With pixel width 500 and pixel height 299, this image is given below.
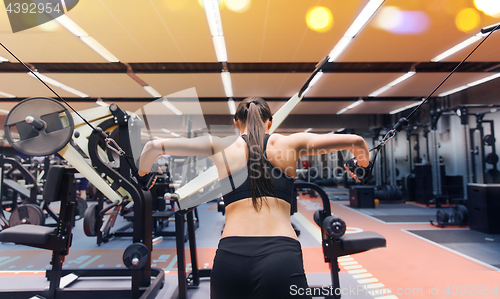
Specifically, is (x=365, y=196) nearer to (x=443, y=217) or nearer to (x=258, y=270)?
(x=443, y=217)

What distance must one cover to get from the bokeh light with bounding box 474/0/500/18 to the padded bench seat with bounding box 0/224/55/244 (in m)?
5.76

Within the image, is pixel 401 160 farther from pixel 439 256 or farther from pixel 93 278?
pixel 93 278

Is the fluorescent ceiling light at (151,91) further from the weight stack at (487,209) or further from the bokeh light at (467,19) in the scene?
the weight stack at (487,209)

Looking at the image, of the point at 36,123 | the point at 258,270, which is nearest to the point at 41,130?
the point at 36,123

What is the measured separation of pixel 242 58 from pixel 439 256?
478 centimetres

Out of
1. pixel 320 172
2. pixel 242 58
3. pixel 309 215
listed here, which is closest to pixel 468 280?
pixel 309 215

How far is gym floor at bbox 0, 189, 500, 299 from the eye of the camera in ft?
7.48

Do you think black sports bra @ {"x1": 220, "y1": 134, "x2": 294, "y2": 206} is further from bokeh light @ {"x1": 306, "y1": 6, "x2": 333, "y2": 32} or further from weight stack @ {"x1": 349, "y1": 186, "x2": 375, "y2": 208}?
weight stack @ {"x1": 349, "y1": 186, "x2": 375, "y2": 208}

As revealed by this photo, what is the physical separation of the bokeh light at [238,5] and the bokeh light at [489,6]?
321cm

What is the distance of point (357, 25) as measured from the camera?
393 cm

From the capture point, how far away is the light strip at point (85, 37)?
148 inches

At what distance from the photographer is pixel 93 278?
8.45 ft

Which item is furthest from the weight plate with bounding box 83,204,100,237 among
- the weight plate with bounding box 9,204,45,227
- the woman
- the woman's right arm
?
the woman's right arm

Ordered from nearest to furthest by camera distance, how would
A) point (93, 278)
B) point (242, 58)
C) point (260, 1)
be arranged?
point (93, 278) < point (260, 1) < point (242, 58)
